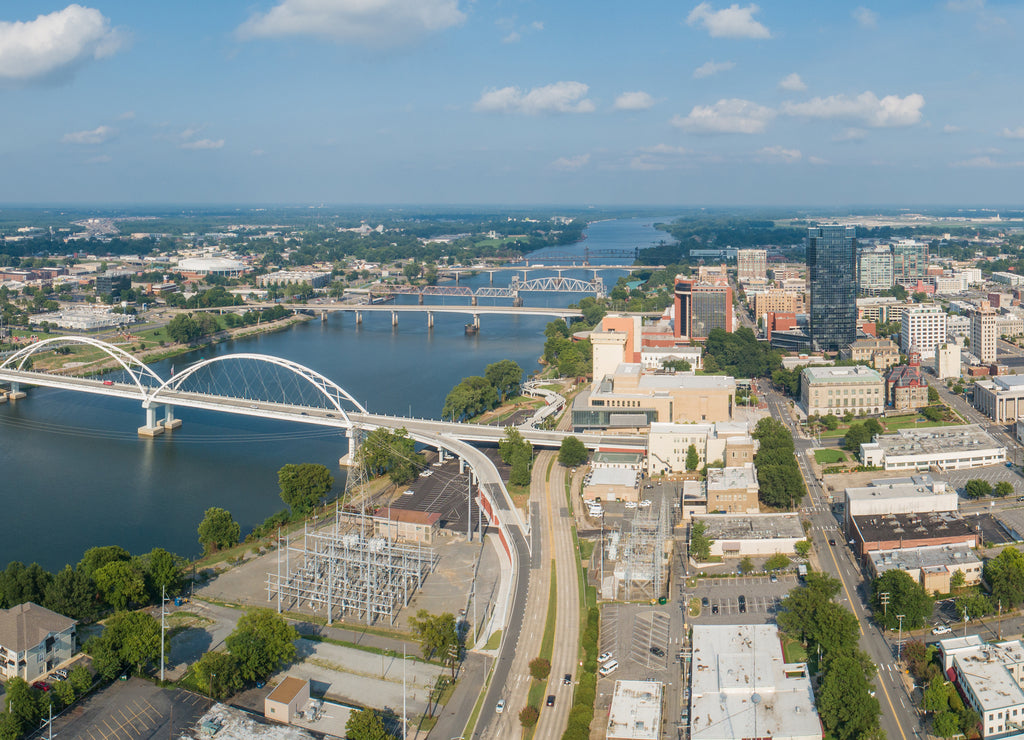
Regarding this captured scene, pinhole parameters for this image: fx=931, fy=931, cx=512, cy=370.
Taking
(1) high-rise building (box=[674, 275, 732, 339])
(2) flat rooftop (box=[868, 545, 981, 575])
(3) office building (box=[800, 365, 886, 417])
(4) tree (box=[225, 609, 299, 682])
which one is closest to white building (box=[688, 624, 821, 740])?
(2) flat rooftop (box=[868, 545, 981, 575])

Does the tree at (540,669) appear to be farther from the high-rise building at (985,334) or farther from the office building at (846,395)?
the high-rise building at (985,334)

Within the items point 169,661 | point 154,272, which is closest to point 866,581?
point 169,661

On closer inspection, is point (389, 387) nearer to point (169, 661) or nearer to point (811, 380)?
point (811, 380)

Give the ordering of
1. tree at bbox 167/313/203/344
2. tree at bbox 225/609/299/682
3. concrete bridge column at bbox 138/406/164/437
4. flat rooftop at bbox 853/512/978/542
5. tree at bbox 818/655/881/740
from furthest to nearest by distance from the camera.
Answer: tree at bbox 167/313/203/344
concrete bridge column at bbox 138/406/164/437
flat rooftop at bbox 853/512/978/542
tree at bbox 225/609/299/682
tree at bbox 818/655/881/740

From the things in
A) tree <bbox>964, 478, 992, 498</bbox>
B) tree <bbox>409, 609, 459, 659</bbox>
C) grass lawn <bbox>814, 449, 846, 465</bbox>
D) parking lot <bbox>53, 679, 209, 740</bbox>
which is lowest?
parking lot <bbox>53, 679, 209, 740</bbox>

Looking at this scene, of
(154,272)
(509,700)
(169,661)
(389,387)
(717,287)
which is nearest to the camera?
(509,700)

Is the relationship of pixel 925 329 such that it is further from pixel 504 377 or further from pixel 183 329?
pixel 183 329

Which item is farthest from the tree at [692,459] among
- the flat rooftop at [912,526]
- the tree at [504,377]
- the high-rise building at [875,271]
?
the high-rise building at [875,271]

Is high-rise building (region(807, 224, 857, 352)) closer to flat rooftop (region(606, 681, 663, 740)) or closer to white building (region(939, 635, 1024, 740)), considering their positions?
white building (region(939, 635, 1024, 740))
